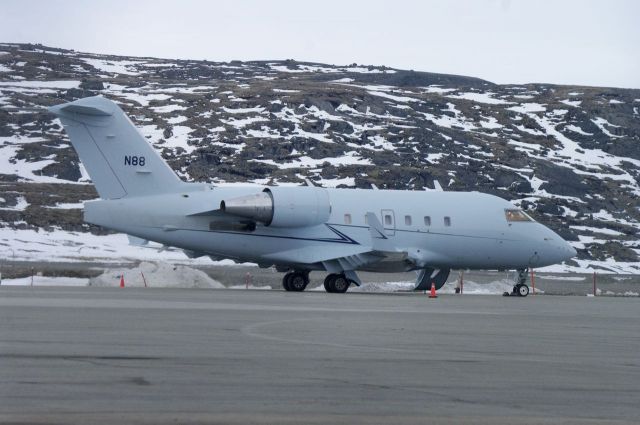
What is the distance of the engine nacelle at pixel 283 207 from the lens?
34.0 metres

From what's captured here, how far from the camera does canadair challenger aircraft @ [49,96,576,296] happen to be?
3366 cm

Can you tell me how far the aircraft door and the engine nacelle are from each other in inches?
78.6

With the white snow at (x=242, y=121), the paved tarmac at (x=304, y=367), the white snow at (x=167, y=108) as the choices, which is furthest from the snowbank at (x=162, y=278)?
the white snow at (x=167, y=108)

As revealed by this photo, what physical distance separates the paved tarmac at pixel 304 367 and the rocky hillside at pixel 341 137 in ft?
134

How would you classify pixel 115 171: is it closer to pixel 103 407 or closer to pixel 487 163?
pixel 103 407

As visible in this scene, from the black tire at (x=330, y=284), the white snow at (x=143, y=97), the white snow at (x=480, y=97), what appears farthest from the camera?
the white snow at (x=480, y=97)

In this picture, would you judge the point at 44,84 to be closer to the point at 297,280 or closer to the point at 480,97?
the point at 480,97

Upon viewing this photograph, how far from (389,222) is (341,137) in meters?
65.8

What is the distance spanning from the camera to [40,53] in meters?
135

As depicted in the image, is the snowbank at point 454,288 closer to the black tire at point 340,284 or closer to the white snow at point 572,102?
the black tire at point 340,284

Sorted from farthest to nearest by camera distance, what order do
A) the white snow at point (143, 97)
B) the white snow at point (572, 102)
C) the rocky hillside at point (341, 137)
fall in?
the white snow at point (572, 102), the white snow at point (143, 97), the rocky hillside at point (341, 137)

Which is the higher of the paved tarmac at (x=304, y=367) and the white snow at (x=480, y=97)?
the white snow at (x=480, y=97)

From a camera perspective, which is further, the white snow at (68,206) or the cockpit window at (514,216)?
the white snow at (68,206)

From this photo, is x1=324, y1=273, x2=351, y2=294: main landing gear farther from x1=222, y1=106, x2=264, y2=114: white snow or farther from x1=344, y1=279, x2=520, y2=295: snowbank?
x1=222, y1=106, x2=264, y2=114: white snow
